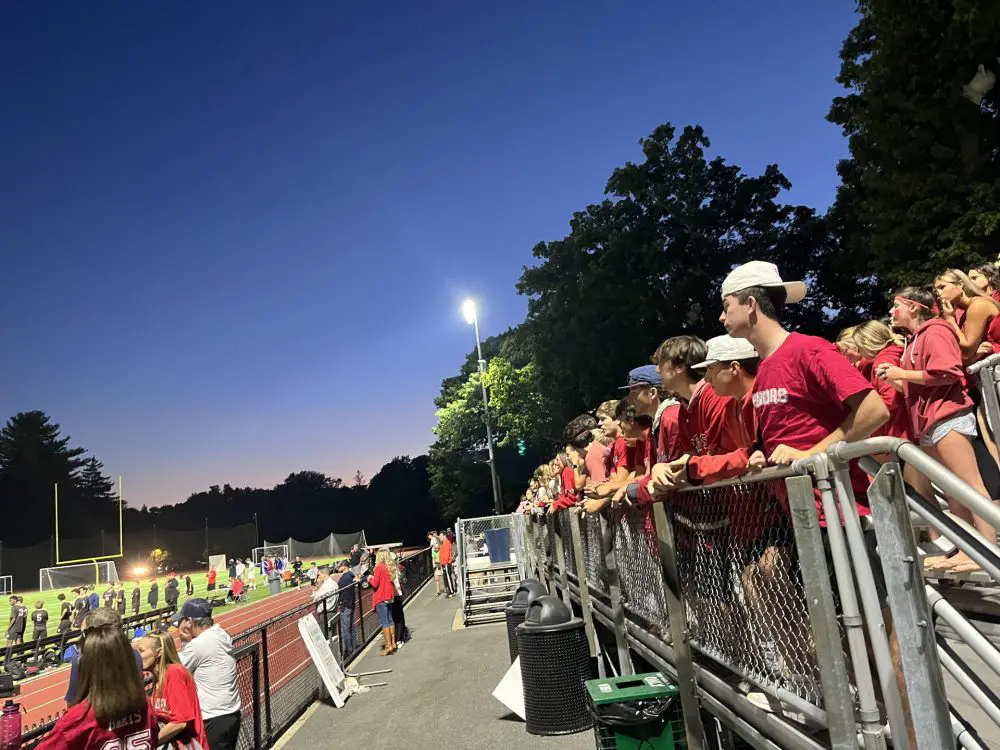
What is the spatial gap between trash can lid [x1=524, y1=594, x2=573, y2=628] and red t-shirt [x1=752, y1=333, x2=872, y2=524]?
14.5 feet

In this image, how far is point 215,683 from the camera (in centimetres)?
675

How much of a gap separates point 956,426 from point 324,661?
8.96 metres

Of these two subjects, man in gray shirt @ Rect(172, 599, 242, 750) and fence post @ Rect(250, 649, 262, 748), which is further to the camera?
fence post @ Rect(250, 649, 262, 748)

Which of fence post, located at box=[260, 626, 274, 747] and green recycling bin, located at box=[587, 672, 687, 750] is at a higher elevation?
green recycling bin, located at box=[587, 672, 687, 750]

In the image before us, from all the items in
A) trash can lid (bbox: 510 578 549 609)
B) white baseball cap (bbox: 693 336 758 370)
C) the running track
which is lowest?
the running track

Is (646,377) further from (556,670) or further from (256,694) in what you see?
(256,694)

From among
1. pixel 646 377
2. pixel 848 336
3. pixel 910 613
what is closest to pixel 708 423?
pixel 646 377

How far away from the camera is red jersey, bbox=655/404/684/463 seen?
13.4ft

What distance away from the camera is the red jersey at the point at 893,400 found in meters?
4.36

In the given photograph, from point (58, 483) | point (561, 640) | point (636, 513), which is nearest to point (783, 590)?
point (636, 513)

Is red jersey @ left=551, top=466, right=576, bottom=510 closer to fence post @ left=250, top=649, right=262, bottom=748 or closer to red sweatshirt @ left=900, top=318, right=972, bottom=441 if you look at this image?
fence post @ left=250, top=649, right=262, bottom=748

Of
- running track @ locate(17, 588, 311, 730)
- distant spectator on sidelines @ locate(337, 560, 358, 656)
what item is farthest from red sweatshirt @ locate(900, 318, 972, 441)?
distant spectator on sidelines @ locate(337, 560, 358, 656)

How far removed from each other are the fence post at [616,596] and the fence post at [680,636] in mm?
1647

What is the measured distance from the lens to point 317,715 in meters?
9.52
